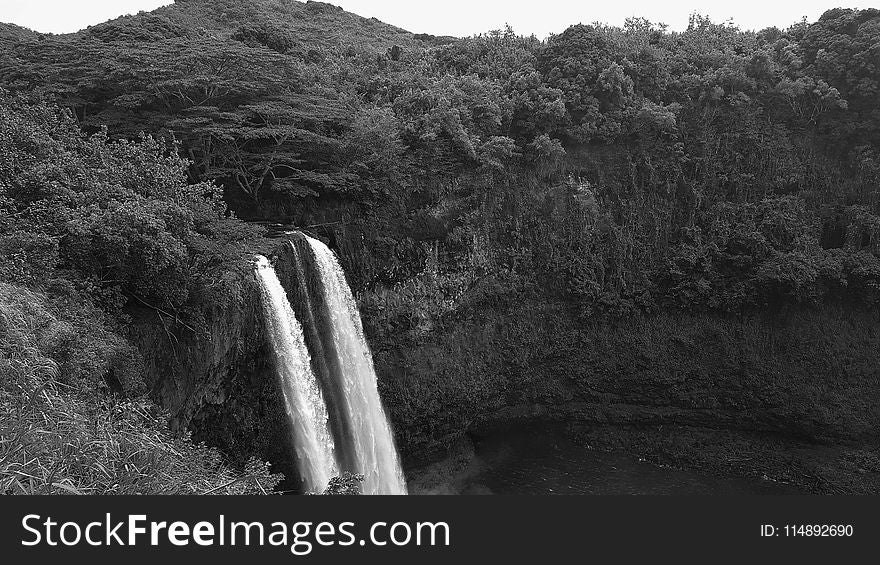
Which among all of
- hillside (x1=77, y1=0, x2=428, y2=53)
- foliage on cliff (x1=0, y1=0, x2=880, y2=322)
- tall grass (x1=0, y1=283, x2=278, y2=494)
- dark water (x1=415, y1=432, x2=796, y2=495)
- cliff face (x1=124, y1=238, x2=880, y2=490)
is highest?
hillside (x1=77, y1=0, x2=428, y2=53)

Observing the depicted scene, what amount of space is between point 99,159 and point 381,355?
8713 millimetres

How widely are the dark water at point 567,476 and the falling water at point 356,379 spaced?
3337 millimetres

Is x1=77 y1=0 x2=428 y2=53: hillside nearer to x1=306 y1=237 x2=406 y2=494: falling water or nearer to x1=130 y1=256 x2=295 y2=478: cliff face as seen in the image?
x1=306 y1=237 x2=406 y2=494: falling water

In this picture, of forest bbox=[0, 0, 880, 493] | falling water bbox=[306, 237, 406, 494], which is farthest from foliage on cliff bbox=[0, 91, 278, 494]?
falling water bbox=[306, 237, 406, 494]

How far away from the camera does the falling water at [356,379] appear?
12023 millimetres

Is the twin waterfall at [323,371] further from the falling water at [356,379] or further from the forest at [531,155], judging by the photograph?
the forest at [531,155]

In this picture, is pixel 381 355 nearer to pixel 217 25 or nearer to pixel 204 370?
pixel 204 370

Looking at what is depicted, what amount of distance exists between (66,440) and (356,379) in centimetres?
882

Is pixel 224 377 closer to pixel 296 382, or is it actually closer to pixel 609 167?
pixel 296 382

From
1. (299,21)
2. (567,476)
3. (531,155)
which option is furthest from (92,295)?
(299,21)

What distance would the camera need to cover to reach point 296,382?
10.2 metres

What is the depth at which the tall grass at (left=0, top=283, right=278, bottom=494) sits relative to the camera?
3561mm

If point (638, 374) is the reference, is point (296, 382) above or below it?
above

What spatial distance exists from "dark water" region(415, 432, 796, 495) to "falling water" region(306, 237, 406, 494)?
3.34 m
